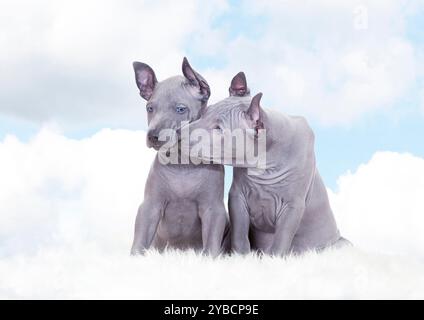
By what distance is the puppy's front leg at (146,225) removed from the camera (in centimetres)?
285

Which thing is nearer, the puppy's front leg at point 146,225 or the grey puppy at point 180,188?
the grey puppy at point 180,188

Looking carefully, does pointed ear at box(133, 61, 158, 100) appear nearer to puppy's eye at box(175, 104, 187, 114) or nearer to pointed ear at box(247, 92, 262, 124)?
puppy's eye at box(175, 104, 187, 114)

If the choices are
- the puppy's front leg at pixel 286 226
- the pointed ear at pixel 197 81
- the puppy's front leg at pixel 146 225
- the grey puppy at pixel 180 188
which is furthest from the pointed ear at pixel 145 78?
the puppy's front leg at pixel 286 226

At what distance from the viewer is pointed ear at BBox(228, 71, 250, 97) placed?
2791mm

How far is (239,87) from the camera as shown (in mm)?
2812

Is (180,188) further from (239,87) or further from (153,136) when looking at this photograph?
(239,87)

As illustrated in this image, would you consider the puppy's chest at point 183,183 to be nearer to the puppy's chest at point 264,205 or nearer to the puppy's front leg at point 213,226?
the puppy's front leg at point 213,226

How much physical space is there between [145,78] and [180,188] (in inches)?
21.6

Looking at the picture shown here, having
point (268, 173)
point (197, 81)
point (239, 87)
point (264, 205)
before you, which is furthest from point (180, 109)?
point (264, 205)

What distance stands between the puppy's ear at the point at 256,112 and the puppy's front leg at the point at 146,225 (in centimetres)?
60

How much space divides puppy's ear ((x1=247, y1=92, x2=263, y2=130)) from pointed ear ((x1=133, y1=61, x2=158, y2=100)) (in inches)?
20.4
